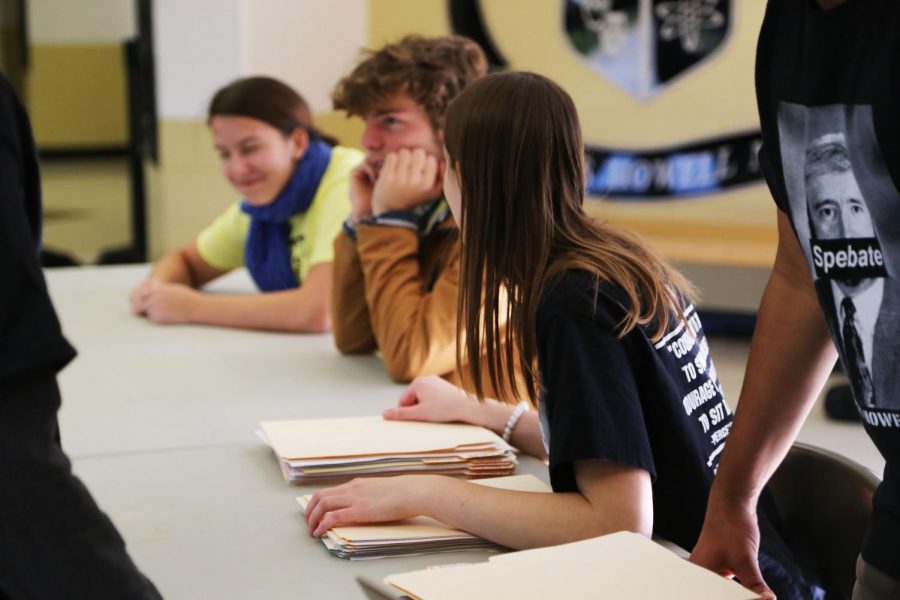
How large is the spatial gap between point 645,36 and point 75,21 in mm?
6686

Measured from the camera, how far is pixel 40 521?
75cm

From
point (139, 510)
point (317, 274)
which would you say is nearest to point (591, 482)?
point (139, 510)

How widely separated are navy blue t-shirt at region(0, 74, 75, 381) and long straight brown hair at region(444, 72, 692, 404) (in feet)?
1.96

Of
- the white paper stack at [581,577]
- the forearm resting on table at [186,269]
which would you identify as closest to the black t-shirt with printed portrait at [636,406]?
the white paper stack at [581,577]

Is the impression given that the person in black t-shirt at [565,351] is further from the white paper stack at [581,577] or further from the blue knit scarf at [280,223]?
the blue knit scarf at [280,223]

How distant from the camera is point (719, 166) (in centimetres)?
475

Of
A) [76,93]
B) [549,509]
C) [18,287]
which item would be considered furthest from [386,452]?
[76,93]

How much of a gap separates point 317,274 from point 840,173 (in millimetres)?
1675

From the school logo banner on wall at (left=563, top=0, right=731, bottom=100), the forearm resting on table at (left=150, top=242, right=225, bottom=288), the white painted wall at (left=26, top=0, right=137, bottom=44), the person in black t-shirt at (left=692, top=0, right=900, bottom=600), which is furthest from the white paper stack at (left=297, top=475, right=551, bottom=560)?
the white painted wall at (left=26, top=0, right=137, bottom=44)

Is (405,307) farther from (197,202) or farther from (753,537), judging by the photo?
(197,202)

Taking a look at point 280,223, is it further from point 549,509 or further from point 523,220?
point 549,509

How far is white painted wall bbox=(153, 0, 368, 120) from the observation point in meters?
5.17

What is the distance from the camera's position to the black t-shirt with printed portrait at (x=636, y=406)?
1.14 m

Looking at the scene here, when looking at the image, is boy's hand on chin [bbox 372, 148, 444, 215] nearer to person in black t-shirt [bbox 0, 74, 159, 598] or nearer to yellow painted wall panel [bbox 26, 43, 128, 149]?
person in black t-shirt [bbox 0, 74, 159, 598]
